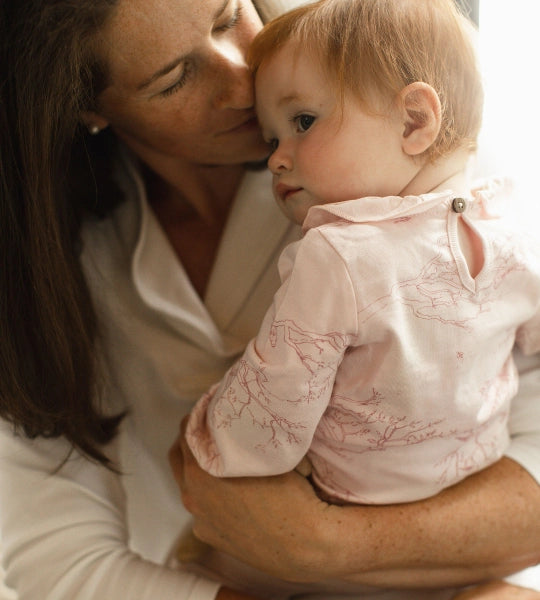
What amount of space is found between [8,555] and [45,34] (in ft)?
2.54

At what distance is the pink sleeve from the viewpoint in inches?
31.5

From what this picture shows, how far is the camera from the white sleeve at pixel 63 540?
105cm

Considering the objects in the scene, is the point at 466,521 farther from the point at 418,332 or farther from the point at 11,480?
the point at 11,480

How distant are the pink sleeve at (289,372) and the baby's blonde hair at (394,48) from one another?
202 millimetres

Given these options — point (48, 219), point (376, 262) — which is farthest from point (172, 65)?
point (376, 262)

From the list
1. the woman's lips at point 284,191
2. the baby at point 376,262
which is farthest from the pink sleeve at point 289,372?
the woman's lips at point 284,191

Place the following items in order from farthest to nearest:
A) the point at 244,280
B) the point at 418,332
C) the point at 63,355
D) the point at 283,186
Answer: the point at 244,280, the point at 63,355, the point at 283,186, the point at 418,332

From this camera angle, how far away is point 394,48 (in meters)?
0.83

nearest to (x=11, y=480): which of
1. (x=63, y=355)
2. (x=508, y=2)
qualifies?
(x=63, y=355)

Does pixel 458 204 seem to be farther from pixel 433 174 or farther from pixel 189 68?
pixel 189 68

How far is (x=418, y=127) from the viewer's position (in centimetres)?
86

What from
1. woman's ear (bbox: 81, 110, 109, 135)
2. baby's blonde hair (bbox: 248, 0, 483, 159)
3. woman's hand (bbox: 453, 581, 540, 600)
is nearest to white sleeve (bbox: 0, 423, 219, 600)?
woman's hand (bbox: 453, 581, 540, 600)

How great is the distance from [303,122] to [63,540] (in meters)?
0.73

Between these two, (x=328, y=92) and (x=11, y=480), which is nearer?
(x=328, y=92)
